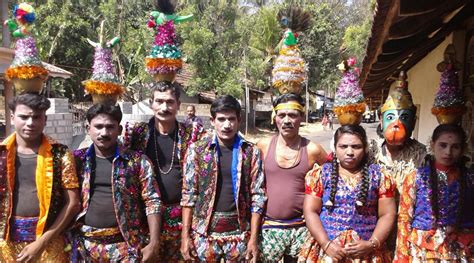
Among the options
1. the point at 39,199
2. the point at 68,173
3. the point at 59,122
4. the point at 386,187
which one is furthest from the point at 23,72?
the point at 59,122

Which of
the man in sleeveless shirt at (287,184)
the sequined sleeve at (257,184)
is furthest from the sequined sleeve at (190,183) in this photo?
the man in sleeveless shirt at (287,184)

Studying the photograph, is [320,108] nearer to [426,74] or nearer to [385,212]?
[426,74]

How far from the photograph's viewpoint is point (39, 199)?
282 cm

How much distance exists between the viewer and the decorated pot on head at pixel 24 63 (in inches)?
119

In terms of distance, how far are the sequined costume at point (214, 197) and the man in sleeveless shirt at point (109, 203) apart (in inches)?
12.5

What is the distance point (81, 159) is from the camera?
9.99 ft

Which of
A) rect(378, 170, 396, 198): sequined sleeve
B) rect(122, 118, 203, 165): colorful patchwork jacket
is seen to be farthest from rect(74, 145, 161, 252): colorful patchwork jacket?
rect(378, 170, 396, 198): sequined sleeve

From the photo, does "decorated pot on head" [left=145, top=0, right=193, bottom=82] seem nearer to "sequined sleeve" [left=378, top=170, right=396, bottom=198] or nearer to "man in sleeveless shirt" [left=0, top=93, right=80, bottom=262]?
"man in sleeveless shirt" [left=0, top=93, right=80, bottom=262]

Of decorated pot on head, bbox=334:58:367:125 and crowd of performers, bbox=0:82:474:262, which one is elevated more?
decorated pot on head, bbox=334:58:367:125

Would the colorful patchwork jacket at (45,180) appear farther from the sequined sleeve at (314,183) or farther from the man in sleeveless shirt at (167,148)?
the sequined sleeve at (314,183)

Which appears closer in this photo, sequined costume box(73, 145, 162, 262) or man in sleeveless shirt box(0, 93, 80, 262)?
man in sleeveless shirt box(0, 93, 80, 262)

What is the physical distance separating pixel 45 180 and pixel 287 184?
1747 mm

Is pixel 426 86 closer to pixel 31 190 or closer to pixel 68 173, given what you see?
pixel 68 173

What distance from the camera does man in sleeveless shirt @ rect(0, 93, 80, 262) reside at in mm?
2807
